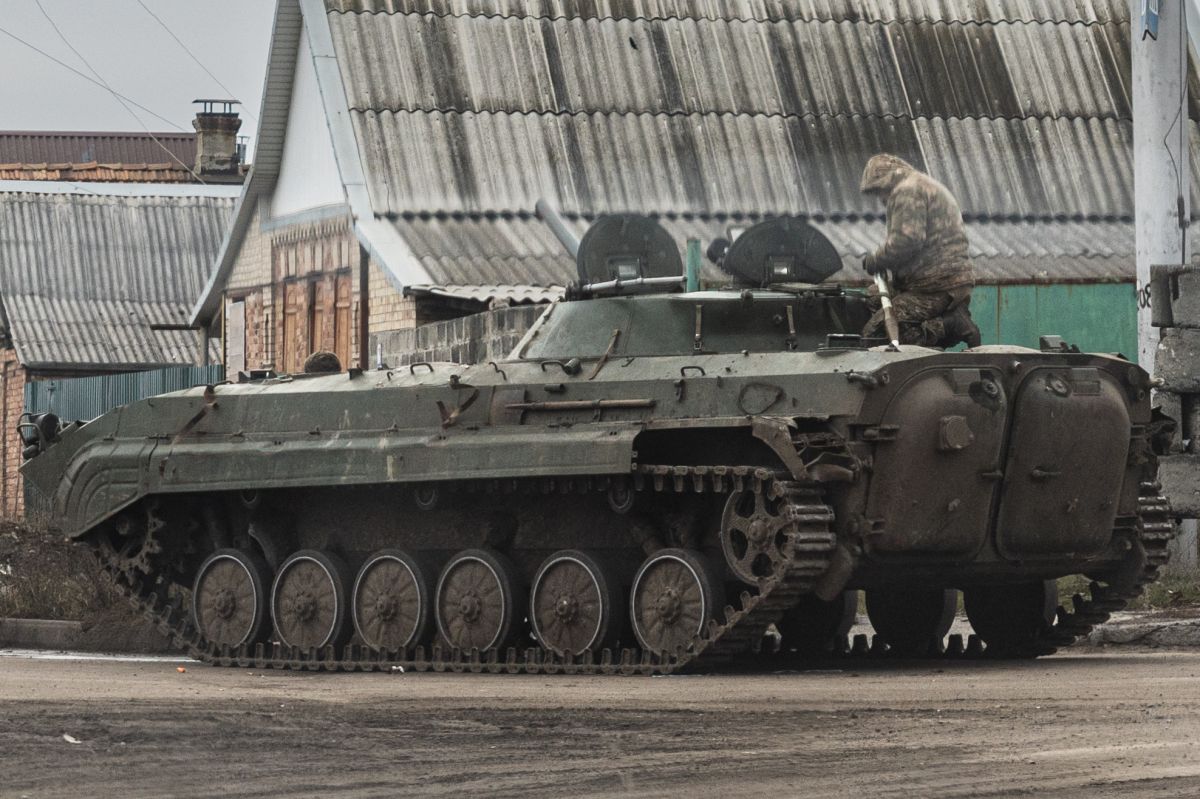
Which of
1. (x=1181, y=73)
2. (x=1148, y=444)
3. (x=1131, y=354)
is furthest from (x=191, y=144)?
(x=1148, y=444)

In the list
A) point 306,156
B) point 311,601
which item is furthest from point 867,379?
point 306,156

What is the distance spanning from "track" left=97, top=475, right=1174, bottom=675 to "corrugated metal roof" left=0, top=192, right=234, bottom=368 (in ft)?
63.7

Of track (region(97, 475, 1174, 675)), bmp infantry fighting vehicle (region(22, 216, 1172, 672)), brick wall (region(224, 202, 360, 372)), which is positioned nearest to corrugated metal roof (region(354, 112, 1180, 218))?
brick wall (region(224, 202, 360, 372))

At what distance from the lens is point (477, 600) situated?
1329cm

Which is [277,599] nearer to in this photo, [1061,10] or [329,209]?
[329,209]

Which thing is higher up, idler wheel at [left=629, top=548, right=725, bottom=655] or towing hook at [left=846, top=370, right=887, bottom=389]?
towing hook at [left=846, top=370, right=887, bottom=389]

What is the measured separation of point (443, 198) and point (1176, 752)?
14305 millimetres

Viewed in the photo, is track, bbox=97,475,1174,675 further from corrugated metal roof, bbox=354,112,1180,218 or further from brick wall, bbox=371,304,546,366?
corrugated metal roof, bbox=354,112,1180,218

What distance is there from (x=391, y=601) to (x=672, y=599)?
2.21m

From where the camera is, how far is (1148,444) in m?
13.0

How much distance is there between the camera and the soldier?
13.1 metres

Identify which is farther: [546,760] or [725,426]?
[725,426]

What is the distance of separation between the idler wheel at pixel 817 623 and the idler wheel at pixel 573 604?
202 centimetres

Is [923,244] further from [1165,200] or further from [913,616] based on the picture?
[1165,200]
